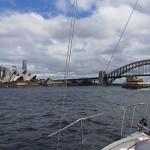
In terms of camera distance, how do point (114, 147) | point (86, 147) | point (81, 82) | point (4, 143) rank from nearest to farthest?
1. point (114, 147)
2. point (86, 147)
3. point (4, 143)
4. point (81, 82)

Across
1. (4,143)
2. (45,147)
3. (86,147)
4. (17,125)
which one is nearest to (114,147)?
(86,147)

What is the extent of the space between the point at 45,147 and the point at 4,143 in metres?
1.75

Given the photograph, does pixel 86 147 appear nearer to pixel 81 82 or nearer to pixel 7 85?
pixel 7 85

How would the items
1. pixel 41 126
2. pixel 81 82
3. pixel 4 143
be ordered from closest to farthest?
pixel 4 143 → pixel 41 126 → pixel 81 82

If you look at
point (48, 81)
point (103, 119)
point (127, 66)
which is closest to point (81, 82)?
point (48, 81)

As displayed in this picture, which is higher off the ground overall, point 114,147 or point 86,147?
point 114,147

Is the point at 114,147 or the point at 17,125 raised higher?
the point at 114,147

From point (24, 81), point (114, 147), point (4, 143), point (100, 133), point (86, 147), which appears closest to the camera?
point (114, 147)

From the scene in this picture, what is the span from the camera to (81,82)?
4909 inches

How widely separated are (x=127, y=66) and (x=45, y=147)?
4277 inches

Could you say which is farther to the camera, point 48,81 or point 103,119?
point 48,81

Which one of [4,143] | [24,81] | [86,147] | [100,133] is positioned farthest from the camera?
[24,81]

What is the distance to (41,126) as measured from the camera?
9.30 metres

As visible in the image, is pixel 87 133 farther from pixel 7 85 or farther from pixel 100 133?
pixel 7 85
